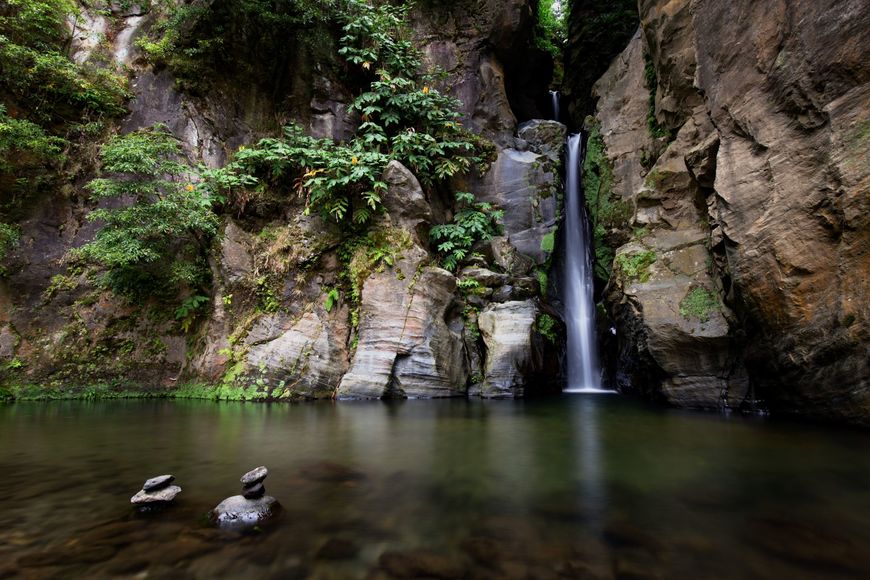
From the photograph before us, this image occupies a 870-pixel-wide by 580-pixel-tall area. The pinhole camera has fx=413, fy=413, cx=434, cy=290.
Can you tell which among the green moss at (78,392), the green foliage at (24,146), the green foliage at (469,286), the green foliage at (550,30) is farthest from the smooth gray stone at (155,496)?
the green foliage at (550,30)

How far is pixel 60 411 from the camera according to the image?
24.4 ft

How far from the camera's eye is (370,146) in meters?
11.3

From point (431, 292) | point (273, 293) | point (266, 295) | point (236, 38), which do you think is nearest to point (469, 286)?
point (431, 292)

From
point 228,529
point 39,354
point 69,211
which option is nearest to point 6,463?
point 228,529

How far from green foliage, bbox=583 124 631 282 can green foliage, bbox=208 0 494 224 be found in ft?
12.5

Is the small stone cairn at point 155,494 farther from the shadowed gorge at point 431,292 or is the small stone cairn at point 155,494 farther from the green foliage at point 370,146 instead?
the green foliage at point 370,146

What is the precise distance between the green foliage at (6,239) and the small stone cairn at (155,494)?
946 cm

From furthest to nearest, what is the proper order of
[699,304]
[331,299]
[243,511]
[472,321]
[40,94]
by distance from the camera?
[472,321], [331,299], [40,94], [699,304], [243,511]

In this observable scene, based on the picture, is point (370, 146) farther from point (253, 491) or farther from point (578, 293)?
point (253, 491)

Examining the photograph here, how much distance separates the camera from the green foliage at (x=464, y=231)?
1168 centimetres

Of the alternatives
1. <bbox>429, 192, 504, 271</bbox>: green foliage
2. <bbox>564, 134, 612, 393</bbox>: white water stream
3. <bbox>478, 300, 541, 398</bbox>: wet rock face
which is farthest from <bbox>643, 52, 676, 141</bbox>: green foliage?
<bbox>478, 300, 541, 398</bbox>: wet rock face

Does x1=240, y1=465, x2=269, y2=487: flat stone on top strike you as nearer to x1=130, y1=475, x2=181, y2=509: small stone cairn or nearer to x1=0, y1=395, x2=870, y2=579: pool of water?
x1=0, y1=395, x2=870, y2=579: pool of water

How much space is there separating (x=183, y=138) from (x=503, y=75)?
1107cm

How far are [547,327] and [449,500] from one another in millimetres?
8274
